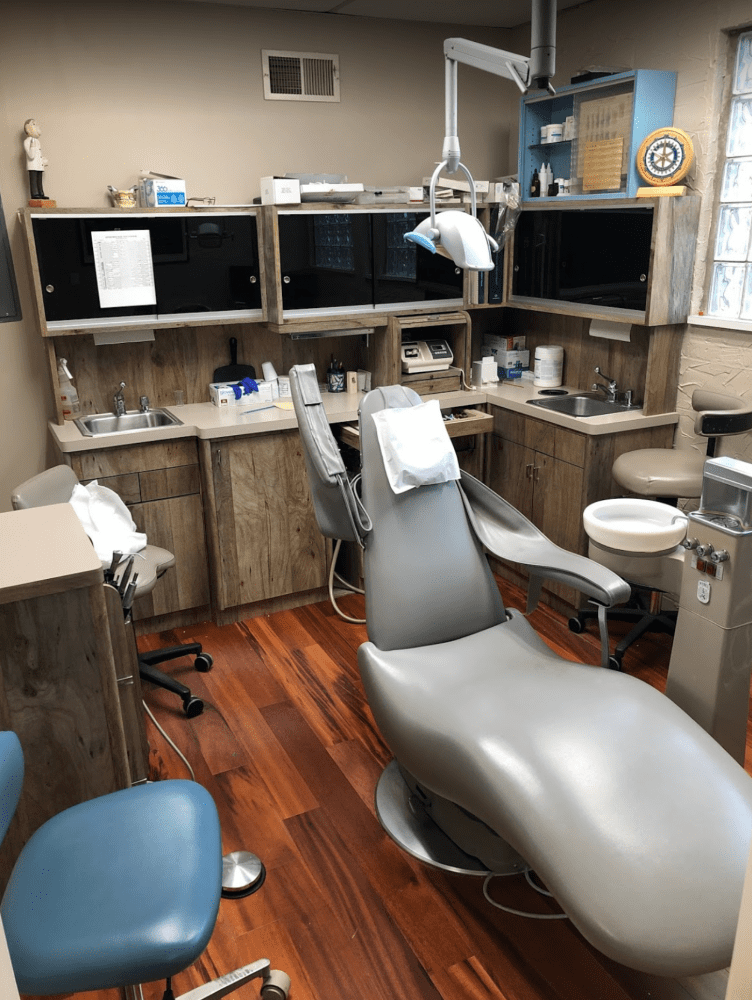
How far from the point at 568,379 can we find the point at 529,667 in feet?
7.42

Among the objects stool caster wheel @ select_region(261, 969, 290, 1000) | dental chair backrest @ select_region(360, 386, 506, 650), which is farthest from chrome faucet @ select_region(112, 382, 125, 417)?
stool caster wheel @ select_region(261, 969, 290, 1000)

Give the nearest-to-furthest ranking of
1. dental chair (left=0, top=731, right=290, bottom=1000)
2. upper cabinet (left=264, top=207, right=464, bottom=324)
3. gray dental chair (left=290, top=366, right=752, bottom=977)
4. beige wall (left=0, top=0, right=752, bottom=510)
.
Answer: dental chair (left=0, top=731, right=290, bottom=1000)
gray dental chair (left=290, top=366, right=752, bottom=977)
beige wall (left=0, top=0, right=752, bottom=510)
upper cabinet (left=264, top=207, right=464, bottom=324)

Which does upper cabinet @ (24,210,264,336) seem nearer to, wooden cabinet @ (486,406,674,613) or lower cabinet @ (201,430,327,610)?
lower cabinet @ (201,430,327,610)

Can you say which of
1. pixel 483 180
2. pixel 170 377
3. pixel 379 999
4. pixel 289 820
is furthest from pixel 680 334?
pixel 379 999

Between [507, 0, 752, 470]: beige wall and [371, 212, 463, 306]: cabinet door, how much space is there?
1130 mm

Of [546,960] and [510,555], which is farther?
[510,555]

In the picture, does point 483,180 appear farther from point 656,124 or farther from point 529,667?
point 529,667

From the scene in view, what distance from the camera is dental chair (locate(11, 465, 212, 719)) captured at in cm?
262

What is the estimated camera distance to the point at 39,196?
10.9 ft

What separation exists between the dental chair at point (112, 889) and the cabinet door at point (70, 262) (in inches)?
91.2

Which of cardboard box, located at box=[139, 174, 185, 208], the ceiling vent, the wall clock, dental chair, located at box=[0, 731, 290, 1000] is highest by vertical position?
the ceiling vent

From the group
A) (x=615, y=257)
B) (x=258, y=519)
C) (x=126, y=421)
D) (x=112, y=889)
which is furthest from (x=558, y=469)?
(x=112, y=889)

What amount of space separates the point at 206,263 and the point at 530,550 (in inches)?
77.0

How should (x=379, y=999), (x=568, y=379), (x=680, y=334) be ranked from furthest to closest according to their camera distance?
(x=568, y=379) < (x=680, y=334) < (x=379, y=999)
